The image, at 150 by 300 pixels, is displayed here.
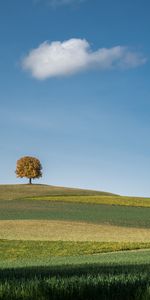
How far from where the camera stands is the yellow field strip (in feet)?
133

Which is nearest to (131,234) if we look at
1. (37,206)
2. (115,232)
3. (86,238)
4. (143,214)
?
(115,232)

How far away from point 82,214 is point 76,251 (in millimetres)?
30573

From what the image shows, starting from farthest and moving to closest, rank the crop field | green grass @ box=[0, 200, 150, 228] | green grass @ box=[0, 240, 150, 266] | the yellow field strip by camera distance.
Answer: green grass @ box=[0, 200, 150, 228] → the yellow field strip → green grass @ box=[0, 240, 150, 266] → the crop field

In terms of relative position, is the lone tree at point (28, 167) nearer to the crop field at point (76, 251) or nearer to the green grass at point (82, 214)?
the crop field at point (76, 251)

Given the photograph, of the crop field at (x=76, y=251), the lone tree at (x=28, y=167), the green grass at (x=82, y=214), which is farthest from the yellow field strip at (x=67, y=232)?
the lone tree at (x=28, y=167)

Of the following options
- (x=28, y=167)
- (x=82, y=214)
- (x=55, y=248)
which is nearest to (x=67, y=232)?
(x=55, y=248)

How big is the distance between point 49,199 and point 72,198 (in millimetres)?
3780

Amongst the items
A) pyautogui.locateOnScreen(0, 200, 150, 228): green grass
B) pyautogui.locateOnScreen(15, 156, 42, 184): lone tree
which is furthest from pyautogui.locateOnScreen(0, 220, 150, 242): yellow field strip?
pyautogui.locateOnScreen(15, 156, 42, 184): lone tree

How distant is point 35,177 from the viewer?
14512 cm

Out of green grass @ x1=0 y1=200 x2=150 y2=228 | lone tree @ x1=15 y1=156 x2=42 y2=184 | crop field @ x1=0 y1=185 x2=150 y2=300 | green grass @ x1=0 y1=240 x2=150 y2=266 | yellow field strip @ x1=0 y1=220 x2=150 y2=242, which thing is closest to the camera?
crop field @ x1=0 y1=185 x2=150 y2=300

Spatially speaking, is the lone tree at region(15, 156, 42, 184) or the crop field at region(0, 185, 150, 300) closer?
the crop field at region(0, 185, 150, 300)

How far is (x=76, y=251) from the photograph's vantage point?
3222 centimetres

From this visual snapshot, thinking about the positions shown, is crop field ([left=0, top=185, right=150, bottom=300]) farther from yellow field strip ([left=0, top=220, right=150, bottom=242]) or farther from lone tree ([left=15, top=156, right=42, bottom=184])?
lone tree ([left=15, top=156, right=42, bottom=184])

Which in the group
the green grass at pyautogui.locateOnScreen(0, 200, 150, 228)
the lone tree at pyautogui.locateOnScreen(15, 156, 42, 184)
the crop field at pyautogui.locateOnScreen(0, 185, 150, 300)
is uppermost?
the lone tree at pyautogui.locateOnScreen(15, 156, 42, 184)
